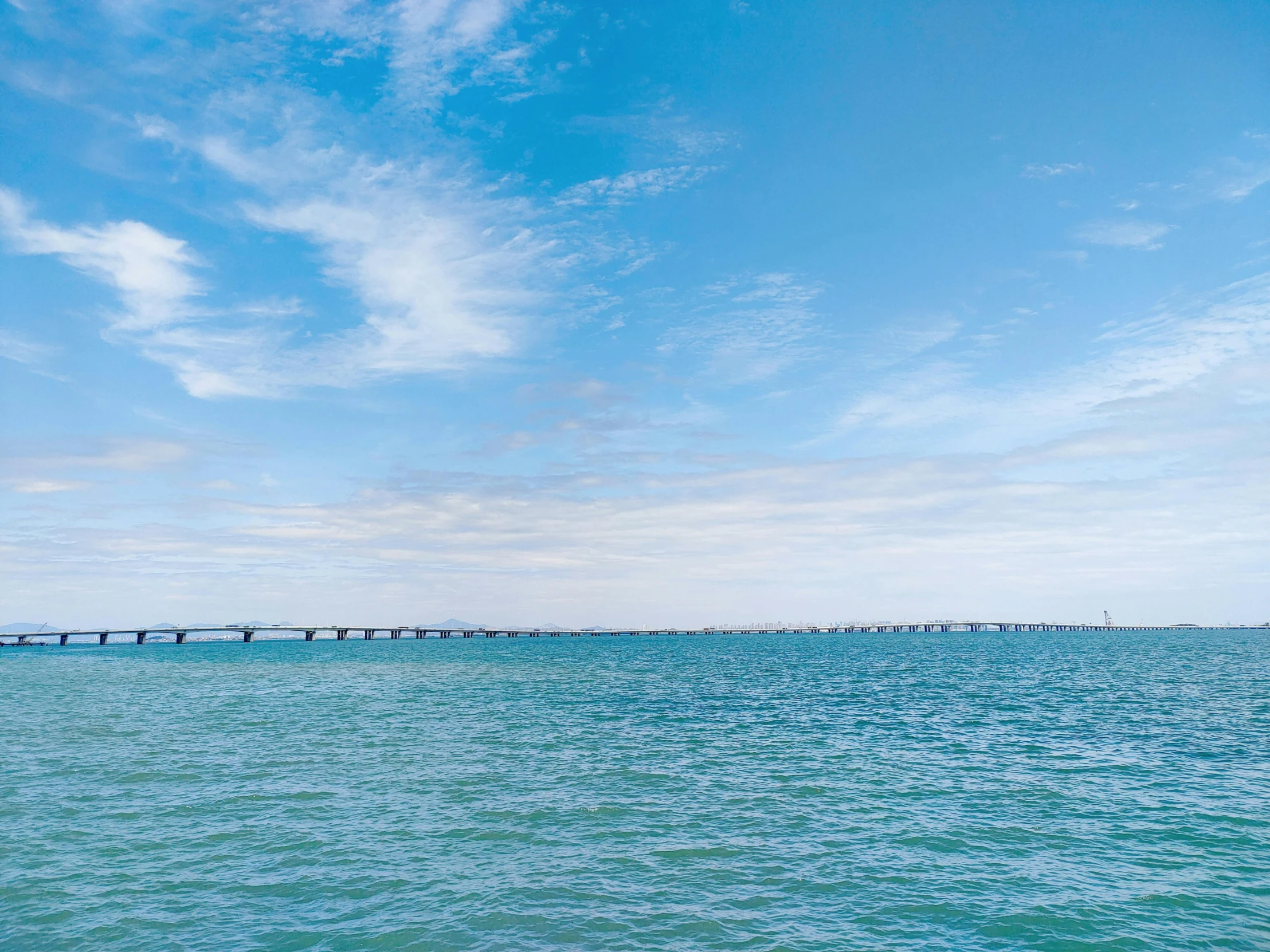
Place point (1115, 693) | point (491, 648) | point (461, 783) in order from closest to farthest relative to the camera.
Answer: point (461, 783) < point (1115, 693) < point (491, 648)

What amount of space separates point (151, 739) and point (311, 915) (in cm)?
3080

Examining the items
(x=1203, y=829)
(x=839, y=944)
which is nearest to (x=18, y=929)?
(x=839, y=944)

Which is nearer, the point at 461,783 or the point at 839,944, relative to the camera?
the point at 839,944

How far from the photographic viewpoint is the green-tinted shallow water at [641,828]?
1673 cm

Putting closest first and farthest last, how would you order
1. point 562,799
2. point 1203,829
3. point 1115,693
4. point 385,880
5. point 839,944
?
point 839,944
point 385,880
point 1203,829
point 562,799
point 1115,693

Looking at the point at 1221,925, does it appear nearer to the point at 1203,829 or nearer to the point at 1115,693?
the point at 1203,829

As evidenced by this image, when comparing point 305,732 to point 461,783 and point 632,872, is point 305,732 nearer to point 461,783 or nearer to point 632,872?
point 461,783

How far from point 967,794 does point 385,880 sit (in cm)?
2132

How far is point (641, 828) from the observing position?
77.2ft

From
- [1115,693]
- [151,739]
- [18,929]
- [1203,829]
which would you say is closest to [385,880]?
[18,929]

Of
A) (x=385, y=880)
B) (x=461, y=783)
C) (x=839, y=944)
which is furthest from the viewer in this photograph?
(x=461, y=783)

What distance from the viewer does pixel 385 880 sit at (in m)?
19.4

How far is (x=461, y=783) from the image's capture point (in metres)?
29.6

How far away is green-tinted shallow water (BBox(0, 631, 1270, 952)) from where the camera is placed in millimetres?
16734
